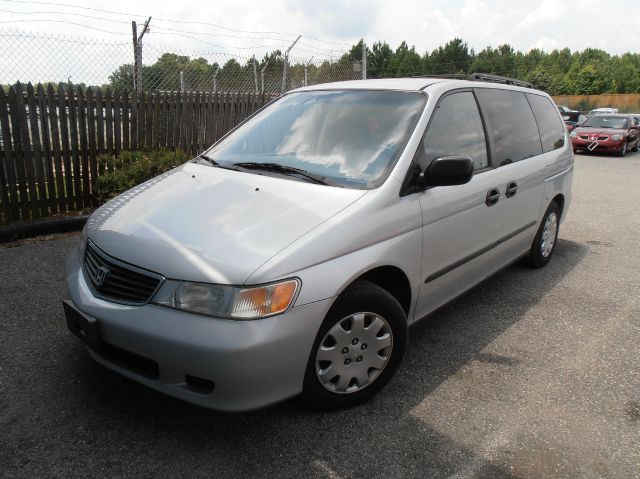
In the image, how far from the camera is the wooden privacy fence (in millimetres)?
5730

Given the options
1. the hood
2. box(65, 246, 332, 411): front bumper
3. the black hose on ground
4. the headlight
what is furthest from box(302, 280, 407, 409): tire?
the black hose on ground

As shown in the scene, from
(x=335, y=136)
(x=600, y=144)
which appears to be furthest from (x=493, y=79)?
(x=600, y=144)

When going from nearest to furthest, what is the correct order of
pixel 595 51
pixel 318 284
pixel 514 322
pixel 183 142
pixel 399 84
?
pixel 318 284
pixel 399 84
pixel 514 322
pixel 183 142
pixel 595 51

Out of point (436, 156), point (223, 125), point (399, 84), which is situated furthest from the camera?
point (223, 125)

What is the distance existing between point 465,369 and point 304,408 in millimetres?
1070

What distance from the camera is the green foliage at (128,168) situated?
6.23m

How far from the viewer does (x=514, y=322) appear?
149 inches

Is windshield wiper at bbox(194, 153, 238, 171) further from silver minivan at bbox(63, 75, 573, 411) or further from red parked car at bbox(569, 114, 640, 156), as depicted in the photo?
red parked car at bbox(569, 114, 640, 156)

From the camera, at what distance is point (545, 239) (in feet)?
16.0

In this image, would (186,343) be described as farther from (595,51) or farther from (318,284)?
(595,51)

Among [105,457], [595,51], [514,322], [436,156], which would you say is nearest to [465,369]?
[514,322]

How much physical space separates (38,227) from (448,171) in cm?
452

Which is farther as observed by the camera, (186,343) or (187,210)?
(187,210)

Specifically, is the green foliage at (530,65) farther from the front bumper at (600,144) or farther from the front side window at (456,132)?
the front side window at (456,132)
